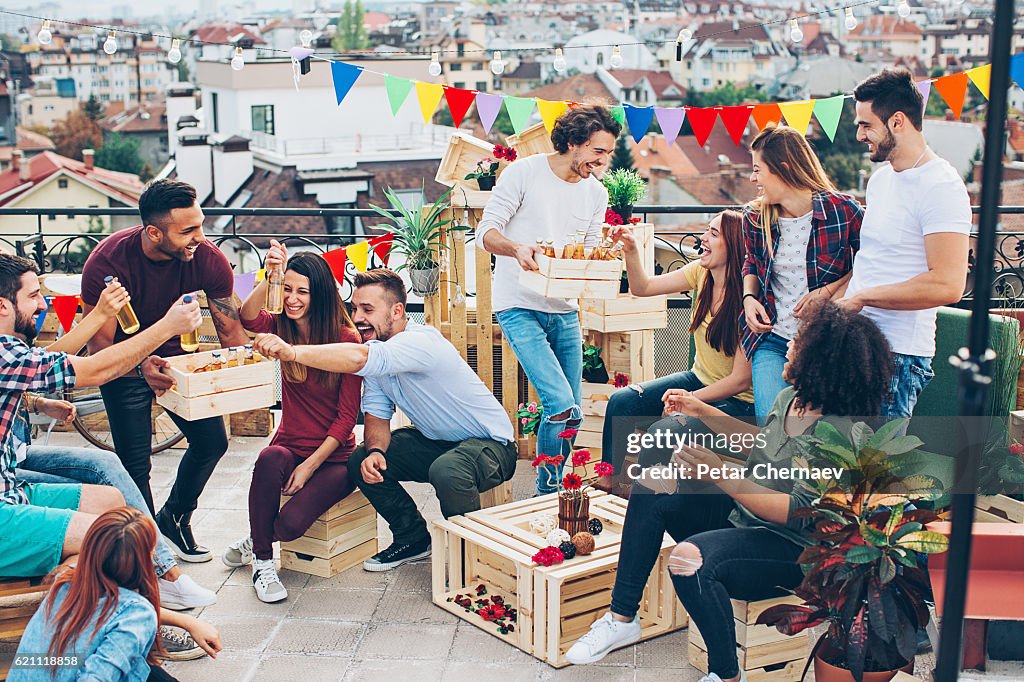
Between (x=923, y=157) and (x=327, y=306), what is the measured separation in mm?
1979

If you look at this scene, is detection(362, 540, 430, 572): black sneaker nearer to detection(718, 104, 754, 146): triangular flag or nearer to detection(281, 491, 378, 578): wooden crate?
detection(281, 491, 378, 578): wooden crate

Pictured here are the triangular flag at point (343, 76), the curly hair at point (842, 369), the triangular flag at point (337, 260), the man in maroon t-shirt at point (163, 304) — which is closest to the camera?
the curly hair at point (842, 369)

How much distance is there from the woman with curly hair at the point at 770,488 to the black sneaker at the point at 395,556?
39.1 inches

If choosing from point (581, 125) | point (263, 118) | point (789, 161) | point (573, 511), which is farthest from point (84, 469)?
point (263, 118)

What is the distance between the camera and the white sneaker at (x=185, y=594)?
3428 millimetres

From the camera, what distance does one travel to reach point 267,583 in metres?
3.67

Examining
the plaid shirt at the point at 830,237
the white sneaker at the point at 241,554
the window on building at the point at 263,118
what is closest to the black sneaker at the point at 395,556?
the white sneaker at the point at 241,554

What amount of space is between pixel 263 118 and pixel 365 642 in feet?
152

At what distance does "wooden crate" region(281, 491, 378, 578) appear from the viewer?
384 cm

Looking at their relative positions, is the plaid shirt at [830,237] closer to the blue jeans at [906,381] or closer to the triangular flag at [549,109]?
the blue jeans at [906,381]

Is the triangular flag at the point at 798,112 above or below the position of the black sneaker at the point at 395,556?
above

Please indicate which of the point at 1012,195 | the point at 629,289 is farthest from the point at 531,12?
the point at 629,289

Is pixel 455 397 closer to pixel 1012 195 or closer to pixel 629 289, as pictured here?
pixel 629 289

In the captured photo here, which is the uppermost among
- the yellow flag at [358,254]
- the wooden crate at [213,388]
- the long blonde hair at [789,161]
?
the long blonde hair at [789,161]
